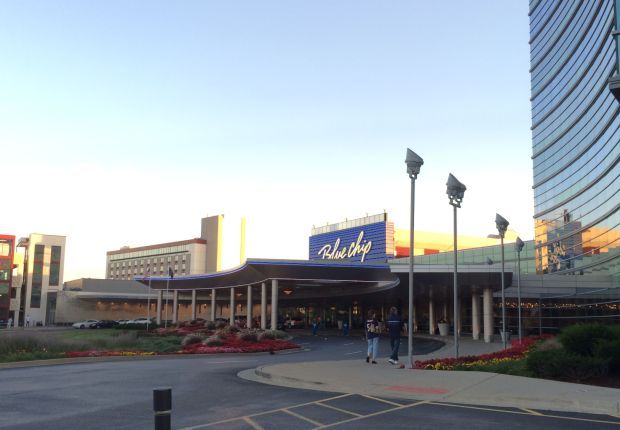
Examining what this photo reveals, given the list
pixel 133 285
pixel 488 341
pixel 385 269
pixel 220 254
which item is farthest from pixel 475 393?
pixel 220 254

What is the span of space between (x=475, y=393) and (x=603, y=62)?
4134 cm

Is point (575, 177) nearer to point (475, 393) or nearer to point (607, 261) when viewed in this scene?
point (607, 261)

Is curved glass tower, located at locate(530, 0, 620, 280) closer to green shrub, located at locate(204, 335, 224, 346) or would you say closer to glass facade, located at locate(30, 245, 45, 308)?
green shrub, located at locate(204, 335, 224, 346)

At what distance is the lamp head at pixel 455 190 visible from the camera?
21797mm

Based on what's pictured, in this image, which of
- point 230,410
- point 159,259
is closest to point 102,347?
point 230,410

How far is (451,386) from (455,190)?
10.1 m

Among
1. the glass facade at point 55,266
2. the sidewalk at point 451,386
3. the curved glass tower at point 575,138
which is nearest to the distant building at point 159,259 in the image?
the glass facade at point 55,266

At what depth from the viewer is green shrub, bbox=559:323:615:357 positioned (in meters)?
14.7

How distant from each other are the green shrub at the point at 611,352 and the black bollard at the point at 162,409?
1133cm

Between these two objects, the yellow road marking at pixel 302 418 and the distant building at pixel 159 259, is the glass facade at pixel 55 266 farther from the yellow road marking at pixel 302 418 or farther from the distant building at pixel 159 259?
the yellow road marking at pixel 302 418

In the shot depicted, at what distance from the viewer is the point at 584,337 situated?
1473 cm

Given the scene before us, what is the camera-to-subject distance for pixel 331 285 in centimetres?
6244

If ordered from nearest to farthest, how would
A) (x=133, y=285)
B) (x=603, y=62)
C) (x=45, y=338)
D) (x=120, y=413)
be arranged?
(x=120, y=413) → (x=45, y=338) → (x=603, y=62) → (x=133, y=285)

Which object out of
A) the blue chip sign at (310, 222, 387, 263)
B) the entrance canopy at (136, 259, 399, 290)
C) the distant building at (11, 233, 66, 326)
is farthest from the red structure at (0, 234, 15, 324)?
the blue chip sign at (310, 222, 387, 263)
